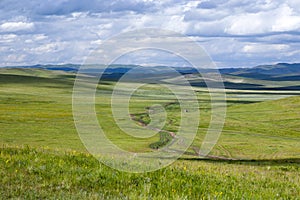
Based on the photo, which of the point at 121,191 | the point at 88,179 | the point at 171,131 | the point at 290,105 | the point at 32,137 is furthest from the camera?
the point at 290,105

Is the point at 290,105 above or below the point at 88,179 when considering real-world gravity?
below

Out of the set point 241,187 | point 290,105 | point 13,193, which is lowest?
point 290,105

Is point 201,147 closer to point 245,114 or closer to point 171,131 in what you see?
point 171,131

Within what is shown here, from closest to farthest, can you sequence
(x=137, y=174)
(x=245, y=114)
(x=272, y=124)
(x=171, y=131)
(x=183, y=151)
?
1. (x=137, y=174)
2. (x=183, y=151)
3. (x=171, y=131)
4. (x=272, y=124)
5. (x=245, y=114)

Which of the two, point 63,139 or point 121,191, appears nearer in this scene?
point 121,191

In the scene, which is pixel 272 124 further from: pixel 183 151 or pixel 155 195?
pixel 155 195

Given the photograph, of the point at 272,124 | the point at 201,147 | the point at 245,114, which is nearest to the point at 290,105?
the point at 245,114

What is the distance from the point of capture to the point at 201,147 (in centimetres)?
9000

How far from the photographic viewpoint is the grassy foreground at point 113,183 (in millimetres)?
9188

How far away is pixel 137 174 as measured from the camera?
11.4 meters

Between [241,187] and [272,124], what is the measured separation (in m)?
143

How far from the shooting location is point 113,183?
34.0ft

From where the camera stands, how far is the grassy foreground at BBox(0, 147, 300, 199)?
9.19 meters

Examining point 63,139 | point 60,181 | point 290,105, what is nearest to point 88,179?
point 60,181
